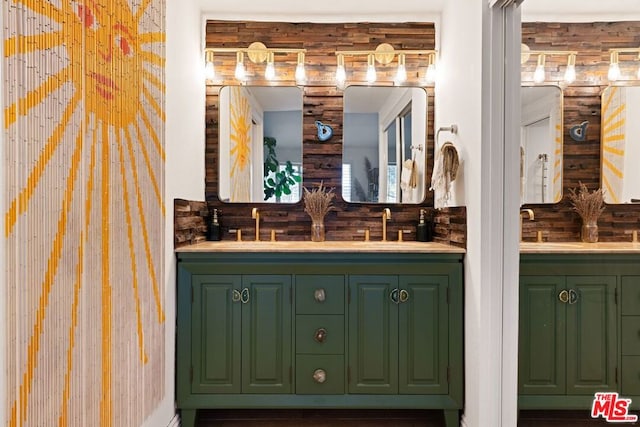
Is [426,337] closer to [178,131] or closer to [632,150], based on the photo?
[632,150]

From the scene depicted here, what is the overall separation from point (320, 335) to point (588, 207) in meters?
1.33

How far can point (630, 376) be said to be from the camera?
154 cm

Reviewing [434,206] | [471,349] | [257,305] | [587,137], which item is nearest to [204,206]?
[257,305]

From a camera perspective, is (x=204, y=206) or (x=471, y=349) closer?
(x=471, y=349)

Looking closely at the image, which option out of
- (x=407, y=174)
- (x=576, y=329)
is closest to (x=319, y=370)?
(x=576, y=329)

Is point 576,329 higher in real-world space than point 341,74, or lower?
lower

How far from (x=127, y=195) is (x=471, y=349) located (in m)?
1.67

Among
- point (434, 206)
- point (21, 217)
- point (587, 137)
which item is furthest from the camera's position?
point (434, 206)

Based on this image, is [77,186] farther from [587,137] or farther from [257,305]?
[587,137]

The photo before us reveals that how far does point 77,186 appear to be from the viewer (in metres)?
1.45

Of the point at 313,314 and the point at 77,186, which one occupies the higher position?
the point at 77,186

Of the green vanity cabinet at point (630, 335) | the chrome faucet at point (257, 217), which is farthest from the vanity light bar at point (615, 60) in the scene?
the chrome faucet at point (257, 217)

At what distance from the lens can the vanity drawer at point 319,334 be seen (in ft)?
8.01

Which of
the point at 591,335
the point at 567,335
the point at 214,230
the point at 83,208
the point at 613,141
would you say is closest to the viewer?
the point at 83,208
